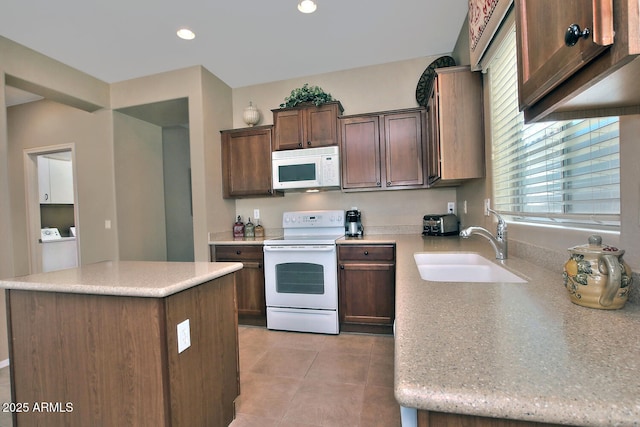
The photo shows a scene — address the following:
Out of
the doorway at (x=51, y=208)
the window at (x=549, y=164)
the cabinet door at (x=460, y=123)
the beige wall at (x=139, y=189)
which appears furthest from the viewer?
the doorway at (x=51, y=208)

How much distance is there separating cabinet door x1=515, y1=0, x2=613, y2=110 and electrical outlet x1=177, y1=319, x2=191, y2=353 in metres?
1.49

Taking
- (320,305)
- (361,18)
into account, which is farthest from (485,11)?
(320,305)

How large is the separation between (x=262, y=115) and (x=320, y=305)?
2.34 metres

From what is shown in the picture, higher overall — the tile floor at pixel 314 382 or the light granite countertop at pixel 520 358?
the light granite countertop at pixel 520 358

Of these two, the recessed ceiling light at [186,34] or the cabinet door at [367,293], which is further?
the cabinet door at [367,293]

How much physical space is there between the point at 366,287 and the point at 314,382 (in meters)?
0.98

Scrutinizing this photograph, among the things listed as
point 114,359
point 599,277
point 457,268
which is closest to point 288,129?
point 457,268

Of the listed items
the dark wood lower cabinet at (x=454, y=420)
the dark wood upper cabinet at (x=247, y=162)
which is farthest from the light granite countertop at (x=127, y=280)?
the dark wood upper cabinet at (x=247, y=162)

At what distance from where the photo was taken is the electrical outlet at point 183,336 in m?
1.29

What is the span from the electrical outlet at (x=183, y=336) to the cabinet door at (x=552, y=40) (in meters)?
1.49

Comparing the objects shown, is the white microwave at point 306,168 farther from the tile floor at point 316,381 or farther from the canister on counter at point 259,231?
the tile floor at point 316,381

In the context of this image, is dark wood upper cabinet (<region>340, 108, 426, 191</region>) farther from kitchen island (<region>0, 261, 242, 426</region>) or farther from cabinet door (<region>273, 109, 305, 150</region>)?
→ kitchen island (<region>0, 261, 242, 426</region>)

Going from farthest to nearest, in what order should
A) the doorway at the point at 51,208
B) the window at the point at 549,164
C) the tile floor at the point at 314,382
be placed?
the doorway at the point at 51,208 → the tile floor at the point at 314,382 → the window at the point at 549,164

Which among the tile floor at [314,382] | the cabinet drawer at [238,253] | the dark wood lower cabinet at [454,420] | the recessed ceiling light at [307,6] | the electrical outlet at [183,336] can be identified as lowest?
the tile floor at [314,382]
